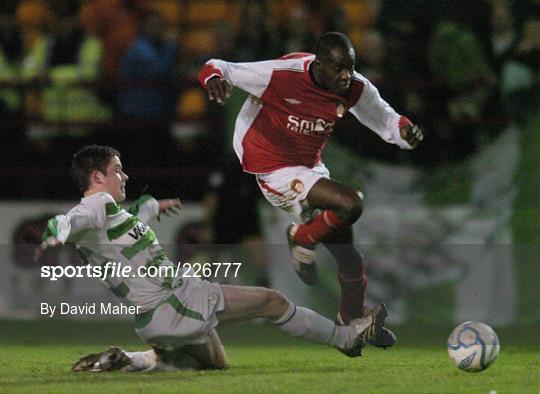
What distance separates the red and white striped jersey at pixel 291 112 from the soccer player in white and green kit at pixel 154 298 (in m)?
1.01

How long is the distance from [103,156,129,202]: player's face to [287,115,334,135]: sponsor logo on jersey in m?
1.20

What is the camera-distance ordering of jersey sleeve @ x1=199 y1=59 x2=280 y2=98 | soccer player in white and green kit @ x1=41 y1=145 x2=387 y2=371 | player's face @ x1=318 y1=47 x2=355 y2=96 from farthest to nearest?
jersey sleeve @ x1=199 y1=59 x2=280 y2=98 → player's face @ x1=318 y1=47 x2=355 y2=96 → soccer player in white and green kit @ x1=41 y1=145 x2=387 y2=371

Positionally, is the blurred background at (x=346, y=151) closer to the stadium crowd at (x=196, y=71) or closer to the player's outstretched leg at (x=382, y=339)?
the stadium crowd at (x=196, y=71)

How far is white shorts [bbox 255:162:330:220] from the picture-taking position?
7.47 meters

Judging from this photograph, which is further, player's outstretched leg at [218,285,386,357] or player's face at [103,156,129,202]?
player's outstretched leg at [218,285,386,357]

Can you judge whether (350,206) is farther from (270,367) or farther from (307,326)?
(270,367)

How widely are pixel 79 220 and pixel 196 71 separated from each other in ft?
16.8

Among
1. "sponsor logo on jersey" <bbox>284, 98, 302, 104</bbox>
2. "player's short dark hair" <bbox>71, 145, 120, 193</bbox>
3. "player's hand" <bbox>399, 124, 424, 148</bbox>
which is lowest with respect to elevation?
"player's short dark hair" <bbox>71, 145, 120, 193</bbox>

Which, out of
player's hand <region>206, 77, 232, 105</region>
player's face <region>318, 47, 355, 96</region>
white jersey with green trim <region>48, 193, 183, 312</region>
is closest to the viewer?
white jersey with green trim <region>48, 193, 183, 312</region>

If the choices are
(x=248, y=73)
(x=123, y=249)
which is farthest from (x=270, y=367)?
(x=248, y=73)

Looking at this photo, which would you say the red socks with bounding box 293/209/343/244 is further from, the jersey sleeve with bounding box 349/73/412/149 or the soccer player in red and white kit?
the jersey sleeve with bounding box 349/73/412/149

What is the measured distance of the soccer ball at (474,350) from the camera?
6613 mm

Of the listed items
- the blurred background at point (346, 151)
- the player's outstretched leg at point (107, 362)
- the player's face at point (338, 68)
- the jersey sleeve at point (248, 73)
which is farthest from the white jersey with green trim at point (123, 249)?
the blurred background at point (346, 151)

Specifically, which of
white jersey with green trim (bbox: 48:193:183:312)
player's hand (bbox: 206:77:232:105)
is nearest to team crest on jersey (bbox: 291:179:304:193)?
player's hand (bbox: 206:77:232:105)
